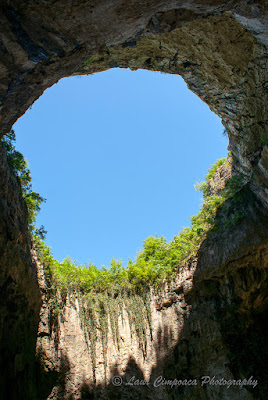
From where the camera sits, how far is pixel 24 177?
26.8 feet

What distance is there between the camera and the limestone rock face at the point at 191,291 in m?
7.04

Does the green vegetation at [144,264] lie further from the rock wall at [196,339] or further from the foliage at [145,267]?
the rock wall at [196,339]

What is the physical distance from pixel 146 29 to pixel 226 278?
7.52m

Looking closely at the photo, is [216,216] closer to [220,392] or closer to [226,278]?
[226,278]

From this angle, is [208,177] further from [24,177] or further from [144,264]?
[24,177]

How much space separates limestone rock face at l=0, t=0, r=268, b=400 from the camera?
23.1 ft

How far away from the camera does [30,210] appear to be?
848 centimetres

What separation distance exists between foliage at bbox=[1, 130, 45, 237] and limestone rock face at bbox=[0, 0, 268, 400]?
0.70m

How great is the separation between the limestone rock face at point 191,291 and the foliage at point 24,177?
0.70 m

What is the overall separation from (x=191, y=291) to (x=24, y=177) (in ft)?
21.0

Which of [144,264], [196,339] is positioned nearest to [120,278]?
[144,264]

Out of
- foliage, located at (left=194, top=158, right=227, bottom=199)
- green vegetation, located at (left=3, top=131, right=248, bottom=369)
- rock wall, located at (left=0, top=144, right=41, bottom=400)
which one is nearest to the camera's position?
rock wall, located at (left=0, top=144, right=41, bottom=400)

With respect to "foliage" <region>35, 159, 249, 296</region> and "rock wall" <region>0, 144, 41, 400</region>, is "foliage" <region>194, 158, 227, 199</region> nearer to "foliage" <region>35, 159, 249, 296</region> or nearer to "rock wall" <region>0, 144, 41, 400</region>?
"foliage" <region>35, 159, 249, 296</region>

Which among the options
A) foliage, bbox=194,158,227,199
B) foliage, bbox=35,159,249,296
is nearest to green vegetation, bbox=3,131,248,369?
foliage, bbox=35,159,249,296
